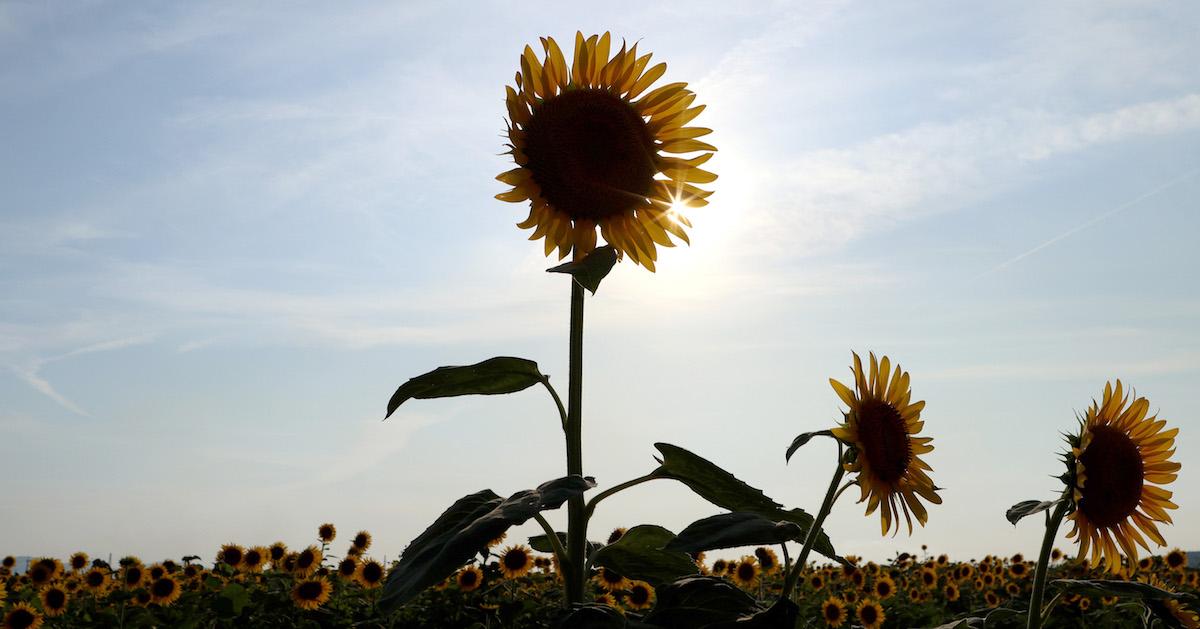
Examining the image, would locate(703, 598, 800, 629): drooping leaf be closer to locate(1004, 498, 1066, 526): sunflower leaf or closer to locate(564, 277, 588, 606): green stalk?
locate(564, 277, 588, 606): green stalk

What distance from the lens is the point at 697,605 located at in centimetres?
265

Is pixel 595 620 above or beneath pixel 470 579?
beneath

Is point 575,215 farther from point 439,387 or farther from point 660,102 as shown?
point 439,387

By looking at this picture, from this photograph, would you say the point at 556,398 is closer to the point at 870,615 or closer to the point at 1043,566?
the point at 1043,566

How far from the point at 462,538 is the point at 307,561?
6277 millimetres

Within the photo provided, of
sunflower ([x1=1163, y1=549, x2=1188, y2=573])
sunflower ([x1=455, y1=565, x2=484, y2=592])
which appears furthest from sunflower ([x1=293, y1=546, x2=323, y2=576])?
sunflower ([x1=1163, y1=549, x2=1188, y2=573])

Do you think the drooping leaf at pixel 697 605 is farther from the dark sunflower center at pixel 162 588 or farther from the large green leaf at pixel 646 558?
the dark sunflower center at pixel 162 588

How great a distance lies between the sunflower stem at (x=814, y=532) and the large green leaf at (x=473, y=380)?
93 cm

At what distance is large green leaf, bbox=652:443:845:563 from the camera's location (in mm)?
2904

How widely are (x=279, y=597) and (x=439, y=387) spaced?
218 inches

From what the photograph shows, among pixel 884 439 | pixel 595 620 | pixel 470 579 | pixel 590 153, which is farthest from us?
pixel 470 579

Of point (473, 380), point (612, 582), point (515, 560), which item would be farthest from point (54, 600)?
point (473, 380)

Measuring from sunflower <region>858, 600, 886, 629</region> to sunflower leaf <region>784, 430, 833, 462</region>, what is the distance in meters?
6.00

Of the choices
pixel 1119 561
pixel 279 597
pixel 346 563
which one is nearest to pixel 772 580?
pixel 346 563
